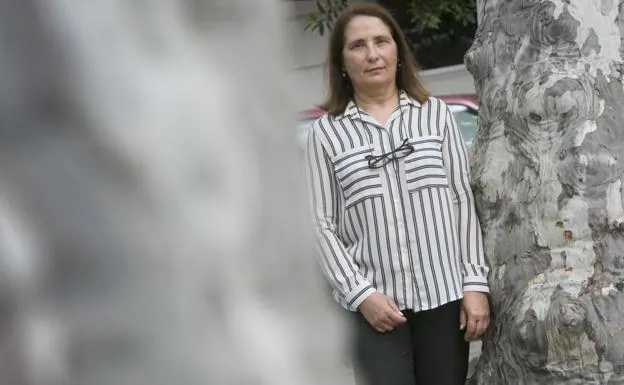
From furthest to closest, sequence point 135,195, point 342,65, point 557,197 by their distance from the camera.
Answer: point 342,65
point 557,197
point 135,195

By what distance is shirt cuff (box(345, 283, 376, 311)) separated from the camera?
2.59m

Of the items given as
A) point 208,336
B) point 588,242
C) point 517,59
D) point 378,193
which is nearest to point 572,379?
point 588,242

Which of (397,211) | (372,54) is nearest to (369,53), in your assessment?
(372,54)

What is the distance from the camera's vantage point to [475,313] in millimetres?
2594

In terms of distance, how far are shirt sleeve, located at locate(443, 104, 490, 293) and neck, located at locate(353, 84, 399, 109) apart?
18cm

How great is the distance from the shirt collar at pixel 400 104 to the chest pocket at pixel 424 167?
0.53ft

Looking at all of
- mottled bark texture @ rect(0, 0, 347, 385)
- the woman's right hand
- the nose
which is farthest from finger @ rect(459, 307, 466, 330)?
mottled bark texture @ rect(0, 0, 347, 385)

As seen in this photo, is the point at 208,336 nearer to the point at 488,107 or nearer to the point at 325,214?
the point at 325,214

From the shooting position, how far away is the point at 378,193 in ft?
8.38

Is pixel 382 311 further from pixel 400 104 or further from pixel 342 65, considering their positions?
pixel 342 65

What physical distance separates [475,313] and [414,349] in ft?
0.65

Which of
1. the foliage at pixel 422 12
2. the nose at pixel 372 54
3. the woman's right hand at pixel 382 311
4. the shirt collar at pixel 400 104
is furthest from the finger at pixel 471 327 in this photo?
the foliage at pixel 422 12

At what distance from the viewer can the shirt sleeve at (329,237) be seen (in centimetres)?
260

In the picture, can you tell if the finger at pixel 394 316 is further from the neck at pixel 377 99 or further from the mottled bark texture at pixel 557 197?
the neck at pixel 377 99
